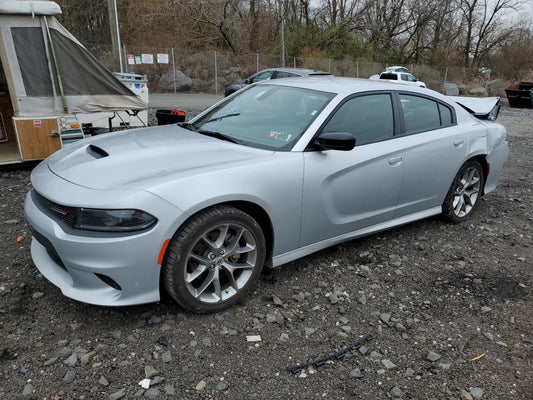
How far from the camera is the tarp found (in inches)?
235

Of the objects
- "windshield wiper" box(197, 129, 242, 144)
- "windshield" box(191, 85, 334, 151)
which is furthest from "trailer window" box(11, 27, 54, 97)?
"windshield wiper" box(197, 129, 242, 144)

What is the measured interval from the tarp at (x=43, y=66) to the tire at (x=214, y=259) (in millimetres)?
4764

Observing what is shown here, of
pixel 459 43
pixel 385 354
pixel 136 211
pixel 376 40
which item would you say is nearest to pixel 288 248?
pixel 385 354

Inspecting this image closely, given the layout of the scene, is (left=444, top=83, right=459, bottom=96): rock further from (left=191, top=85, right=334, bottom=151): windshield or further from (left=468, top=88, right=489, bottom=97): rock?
(left=191, top=85, right=334, bottom=151): windshield

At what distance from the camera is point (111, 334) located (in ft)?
8.77

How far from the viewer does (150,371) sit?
2.40 m

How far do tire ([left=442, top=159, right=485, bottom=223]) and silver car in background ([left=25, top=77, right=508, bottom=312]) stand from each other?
56 mm

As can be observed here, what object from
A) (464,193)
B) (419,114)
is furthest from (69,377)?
(464,193)

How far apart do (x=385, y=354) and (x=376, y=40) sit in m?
38.6

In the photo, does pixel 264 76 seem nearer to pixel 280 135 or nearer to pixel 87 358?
pixel 280 135

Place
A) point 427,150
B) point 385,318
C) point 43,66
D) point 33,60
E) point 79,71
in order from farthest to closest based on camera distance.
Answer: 1. point 79,71
2. point 43,66
3. point 33,60
4. point 427,150
5. point 385,318

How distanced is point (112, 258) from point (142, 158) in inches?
31.8

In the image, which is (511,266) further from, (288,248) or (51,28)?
(51,28)

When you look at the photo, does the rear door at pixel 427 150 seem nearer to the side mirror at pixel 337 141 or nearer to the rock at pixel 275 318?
the side mirror at pixel 337 141
